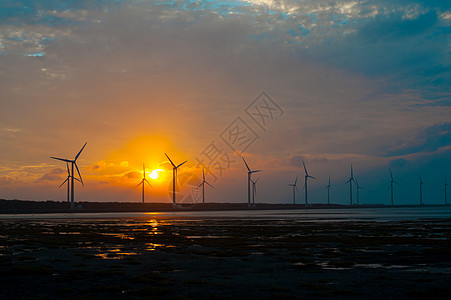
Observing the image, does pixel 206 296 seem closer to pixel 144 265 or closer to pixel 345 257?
pixel 144 265

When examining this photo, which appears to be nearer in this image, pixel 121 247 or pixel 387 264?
pixel 387 264

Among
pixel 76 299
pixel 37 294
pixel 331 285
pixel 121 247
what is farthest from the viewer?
pixel 121 247

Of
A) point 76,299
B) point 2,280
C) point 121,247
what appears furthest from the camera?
point 121,247

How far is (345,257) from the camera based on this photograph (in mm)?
34719

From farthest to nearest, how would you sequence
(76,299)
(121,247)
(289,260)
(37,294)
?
(121,247) → (289,260) → (37,294) → (76,299)

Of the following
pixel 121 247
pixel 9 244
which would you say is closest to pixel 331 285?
pixel 121 247

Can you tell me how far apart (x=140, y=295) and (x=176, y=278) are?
16.2 feet

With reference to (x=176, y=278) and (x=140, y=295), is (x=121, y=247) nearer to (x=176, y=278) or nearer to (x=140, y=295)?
(x=176, y=278)

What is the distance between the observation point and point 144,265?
31.1 m

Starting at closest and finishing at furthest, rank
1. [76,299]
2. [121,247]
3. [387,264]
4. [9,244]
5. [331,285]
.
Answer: [76,299], [331,285], [387,264], [121,247], [9,244]

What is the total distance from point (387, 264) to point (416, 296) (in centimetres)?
1079

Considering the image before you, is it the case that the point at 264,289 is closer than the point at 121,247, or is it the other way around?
the point at 264,289

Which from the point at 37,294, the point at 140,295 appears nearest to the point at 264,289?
the point at 140,295

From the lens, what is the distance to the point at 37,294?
21.4 metres
